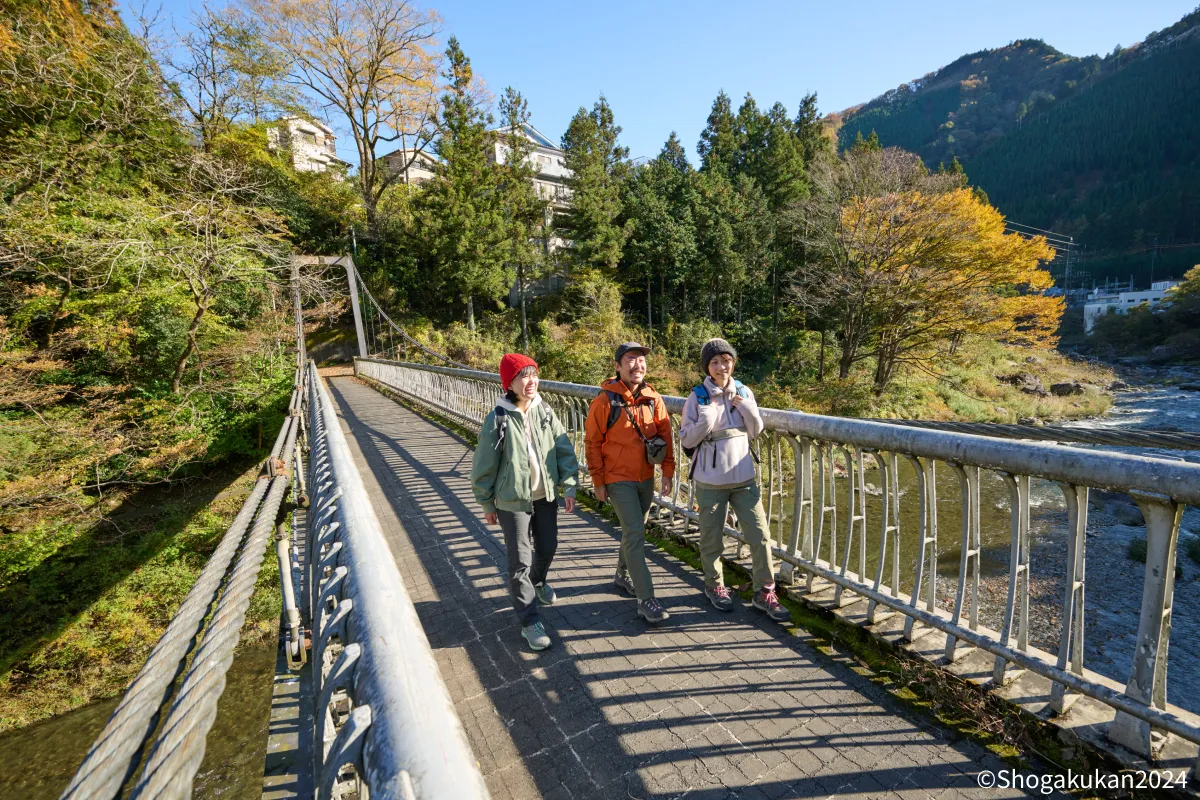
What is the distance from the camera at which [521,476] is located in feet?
9.62

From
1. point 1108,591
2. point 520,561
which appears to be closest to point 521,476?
point 520,561

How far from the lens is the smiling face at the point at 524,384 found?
117 inches

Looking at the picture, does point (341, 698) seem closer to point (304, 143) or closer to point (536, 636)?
point (536, 636)

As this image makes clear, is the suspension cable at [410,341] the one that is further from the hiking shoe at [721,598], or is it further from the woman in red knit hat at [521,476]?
the hiking shoe at [721,598]

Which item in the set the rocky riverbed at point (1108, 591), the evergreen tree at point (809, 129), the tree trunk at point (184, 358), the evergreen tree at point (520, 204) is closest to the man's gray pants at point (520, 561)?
the rocky riverbed at point (1108, 591)

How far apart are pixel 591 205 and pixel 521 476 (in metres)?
29.0

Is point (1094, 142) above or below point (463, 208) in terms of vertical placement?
above

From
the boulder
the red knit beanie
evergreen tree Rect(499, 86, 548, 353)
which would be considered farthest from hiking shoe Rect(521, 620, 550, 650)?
the boulder

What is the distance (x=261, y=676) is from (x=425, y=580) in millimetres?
7816

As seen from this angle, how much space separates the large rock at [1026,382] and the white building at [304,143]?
1481 inches

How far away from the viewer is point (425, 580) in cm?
387

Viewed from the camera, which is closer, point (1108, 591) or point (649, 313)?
point (1108, 591)

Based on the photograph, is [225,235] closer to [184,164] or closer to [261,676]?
[184,164]

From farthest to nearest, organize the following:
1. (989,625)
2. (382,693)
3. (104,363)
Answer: (104,363)
(989,625)
(382,693)
